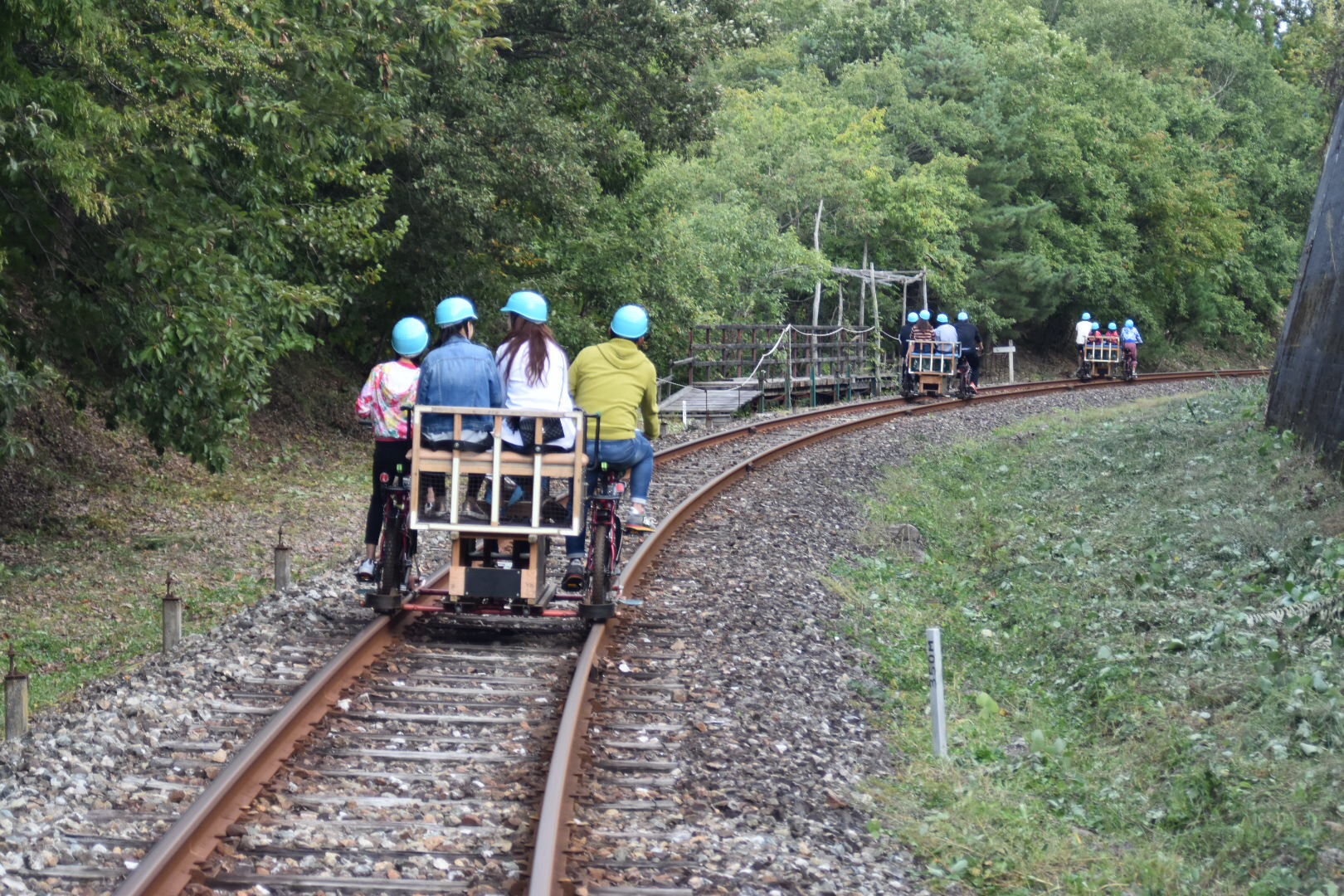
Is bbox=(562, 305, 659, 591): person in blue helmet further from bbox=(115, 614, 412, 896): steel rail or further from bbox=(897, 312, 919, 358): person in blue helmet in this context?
bbox=(897, 312, 919, 358): person in blue helmet

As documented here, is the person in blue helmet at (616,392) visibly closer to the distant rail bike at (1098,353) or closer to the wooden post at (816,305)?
the wooden post at (816,305)

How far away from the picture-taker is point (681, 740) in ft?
22.9

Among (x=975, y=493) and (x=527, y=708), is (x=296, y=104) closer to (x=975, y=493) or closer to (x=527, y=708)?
(x=527, y=708)

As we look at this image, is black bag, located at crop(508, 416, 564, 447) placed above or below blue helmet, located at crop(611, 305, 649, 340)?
below

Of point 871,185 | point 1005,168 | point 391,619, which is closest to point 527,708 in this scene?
point 391,619

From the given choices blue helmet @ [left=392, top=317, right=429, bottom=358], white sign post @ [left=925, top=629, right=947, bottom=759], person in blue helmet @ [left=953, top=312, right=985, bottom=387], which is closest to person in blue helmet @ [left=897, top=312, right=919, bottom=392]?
person in blue helmet @ [left=953, top=312, right=985, bottom=387]

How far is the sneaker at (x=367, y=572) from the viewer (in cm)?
914

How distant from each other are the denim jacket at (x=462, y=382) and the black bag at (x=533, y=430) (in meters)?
0.18

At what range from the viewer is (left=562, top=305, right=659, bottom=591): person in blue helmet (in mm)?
9133

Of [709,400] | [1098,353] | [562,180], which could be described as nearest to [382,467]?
[562,180]

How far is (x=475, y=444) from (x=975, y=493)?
998cm


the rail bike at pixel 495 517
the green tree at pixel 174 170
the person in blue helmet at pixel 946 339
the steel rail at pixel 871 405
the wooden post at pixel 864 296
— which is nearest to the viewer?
the rail bike at pixel 495 517

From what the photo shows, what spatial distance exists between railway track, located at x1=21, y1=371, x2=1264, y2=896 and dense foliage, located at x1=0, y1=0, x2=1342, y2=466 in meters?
4.14

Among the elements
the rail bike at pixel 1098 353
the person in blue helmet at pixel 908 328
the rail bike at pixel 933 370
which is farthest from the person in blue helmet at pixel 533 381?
the rail bike at pixel 1098 353
